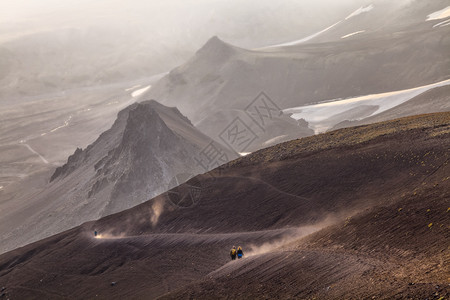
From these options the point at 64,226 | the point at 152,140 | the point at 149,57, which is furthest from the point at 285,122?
the point at 149,57

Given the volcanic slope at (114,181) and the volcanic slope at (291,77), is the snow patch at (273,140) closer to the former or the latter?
the volcanic slope at (291,77)

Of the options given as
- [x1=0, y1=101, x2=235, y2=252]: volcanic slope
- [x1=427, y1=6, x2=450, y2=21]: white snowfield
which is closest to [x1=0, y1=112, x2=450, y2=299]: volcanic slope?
[x1=0, y1=101, x2=235, y2=252]: volcanic slope

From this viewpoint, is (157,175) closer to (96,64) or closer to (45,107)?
(45,107)

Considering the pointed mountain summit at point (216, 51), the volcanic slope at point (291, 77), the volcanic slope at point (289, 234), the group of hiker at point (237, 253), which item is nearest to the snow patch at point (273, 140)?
the volcanic slope at point (291, 77)

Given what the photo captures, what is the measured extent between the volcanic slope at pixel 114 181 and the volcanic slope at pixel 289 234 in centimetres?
1270

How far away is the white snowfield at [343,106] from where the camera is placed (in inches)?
2985

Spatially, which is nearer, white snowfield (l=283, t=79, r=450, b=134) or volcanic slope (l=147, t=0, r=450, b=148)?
white snowfield (l=283, t=79, r=450, b=134)

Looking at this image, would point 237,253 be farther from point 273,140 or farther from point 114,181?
point 273,140

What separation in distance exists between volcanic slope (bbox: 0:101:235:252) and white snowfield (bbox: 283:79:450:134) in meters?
28.4

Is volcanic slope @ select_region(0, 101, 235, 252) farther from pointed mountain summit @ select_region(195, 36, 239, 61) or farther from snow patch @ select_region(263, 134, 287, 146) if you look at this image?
pointed mountain summit @ select_region(195, 36, 239, 61)

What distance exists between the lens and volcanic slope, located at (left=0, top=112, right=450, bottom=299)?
16188 millimetres

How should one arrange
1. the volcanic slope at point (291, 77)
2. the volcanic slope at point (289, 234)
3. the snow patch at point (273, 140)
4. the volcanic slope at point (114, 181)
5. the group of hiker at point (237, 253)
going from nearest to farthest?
the volcanic slope at point (289, 234) → the group of hiker at point (237, 253) → the volcanic slope at point (114, 181) → the snow patch at point (273, 140) → the volcanic slope at point (291, 77)

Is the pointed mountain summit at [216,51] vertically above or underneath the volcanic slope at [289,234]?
above

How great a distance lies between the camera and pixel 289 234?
24062 mm
